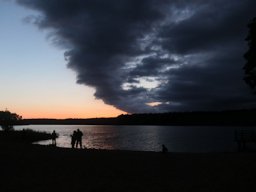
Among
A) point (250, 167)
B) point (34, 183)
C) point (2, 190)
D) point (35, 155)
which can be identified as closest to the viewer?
point (2, 190)

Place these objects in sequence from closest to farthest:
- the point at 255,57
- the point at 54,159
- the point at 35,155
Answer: the point at 255,57, the point at 54,159, the point at 35,155

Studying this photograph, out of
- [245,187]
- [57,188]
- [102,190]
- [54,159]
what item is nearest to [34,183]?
[57,188]

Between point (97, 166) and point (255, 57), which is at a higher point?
point (255, 57)

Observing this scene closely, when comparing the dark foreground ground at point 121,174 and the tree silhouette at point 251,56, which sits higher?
the tree silhouette at point 251,56

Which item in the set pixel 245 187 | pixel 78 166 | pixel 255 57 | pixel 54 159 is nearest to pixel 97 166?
pixel 78 166

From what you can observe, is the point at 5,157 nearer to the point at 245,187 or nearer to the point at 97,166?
the point at 97,166

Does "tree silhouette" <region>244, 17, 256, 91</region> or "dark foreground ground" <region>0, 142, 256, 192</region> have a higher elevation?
"tree silhouette" <region>244, 17, 256, 91</region>

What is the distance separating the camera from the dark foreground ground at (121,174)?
17.2 metres

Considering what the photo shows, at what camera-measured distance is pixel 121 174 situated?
2041 centimetres

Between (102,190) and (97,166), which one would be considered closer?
(102,190)

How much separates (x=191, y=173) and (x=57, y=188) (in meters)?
8.71

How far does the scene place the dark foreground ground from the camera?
677 inches

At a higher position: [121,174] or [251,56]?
[251,56]

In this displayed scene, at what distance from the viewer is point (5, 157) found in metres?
26.6
